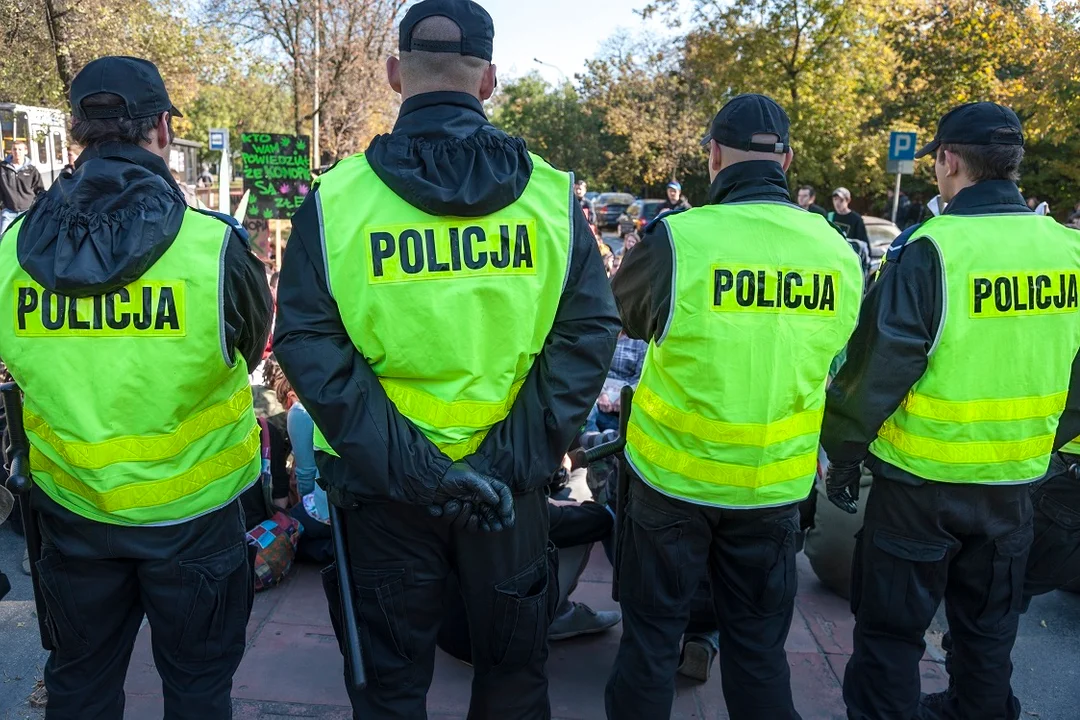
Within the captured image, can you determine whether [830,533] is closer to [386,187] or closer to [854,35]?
[386,187]

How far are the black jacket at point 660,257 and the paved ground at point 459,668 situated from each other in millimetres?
1529

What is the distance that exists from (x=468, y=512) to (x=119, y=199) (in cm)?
120

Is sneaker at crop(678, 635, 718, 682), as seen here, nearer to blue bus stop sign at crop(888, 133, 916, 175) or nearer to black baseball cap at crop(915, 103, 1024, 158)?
black baseball cap at crop(915, 103, 1024, 158)

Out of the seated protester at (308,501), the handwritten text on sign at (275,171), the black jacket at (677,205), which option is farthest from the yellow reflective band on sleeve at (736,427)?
the handwritten text on sign at (275,171)

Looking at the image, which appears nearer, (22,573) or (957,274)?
(957,274)

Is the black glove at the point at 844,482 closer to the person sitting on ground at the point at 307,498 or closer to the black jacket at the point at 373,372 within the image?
the black jacket at the point at 373,372

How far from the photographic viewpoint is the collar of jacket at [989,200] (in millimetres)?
2740

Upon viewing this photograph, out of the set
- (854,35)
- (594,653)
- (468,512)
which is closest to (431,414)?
(468,512)

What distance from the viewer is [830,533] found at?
4.11 meters

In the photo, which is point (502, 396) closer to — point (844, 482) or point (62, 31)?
point (844, 482)

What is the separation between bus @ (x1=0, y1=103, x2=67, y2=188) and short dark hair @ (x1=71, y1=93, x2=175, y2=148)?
50.5ft

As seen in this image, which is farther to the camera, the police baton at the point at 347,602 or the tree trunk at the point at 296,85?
the tree trunk at the point at 296,85

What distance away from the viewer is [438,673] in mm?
3420

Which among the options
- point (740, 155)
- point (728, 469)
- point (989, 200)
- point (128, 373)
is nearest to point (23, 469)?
point (128, 373)
